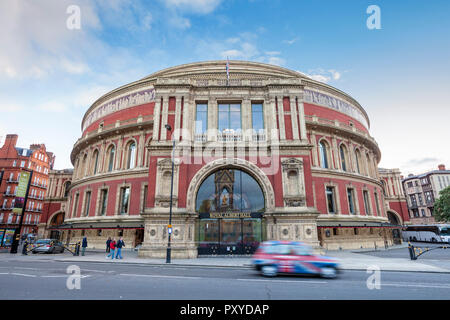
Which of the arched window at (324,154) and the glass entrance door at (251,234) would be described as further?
the arched window at (324,154)

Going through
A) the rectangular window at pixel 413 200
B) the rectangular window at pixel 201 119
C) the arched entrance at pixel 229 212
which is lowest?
the arched entrance at pixel 229 212

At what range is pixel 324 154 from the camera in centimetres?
3259

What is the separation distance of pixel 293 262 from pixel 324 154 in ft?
80.6

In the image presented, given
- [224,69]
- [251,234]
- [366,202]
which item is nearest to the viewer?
[251,234]

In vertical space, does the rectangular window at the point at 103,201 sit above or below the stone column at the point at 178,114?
below

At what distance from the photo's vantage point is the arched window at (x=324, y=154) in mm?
31847

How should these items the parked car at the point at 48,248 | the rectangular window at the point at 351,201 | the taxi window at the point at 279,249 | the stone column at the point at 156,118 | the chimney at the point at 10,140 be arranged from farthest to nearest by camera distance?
the chimney at the point at 10,140 → the rectangular window at the point at 351,201 → the parked car at the point at 48,248 → the stone column at the point at 156,118 → the taxi window at the point at 279,249

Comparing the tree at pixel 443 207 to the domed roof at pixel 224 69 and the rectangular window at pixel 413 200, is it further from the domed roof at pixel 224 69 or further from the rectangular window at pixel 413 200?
the domed roof at pixel 224 69

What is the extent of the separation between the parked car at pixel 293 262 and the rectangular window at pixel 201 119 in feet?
48.5

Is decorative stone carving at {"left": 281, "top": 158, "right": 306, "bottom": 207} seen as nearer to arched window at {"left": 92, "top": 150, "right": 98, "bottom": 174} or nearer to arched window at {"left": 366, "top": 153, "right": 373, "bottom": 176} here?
arched window at {"left": 366, "top": 153, "right": 373, "bottom": 176}

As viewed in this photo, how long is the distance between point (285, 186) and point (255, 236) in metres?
5.19

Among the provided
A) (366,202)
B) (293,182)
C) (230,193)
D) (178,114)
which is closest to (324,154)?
(366,202)

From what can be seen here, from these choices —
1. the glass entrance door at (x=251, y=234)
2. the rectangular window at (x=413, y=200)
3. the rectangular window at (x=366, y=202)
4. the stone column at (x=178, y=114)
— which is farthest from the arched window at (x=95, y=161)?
the rectangular window at (x=413, y=200)

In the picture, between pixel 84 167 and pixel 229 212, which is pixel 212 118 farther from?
pixel 84 167
